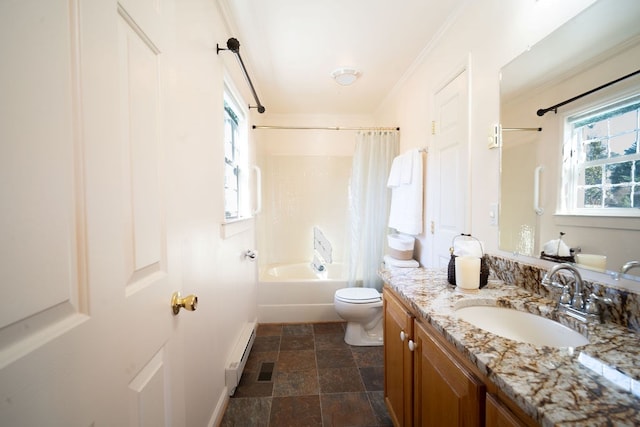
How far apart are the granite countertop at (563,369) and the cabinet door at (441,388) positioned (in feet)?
0.23

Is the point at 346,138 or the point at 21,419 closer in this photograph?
the point at 21,419

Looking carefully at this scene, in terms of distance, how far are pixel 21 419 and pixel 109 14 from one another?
653mm

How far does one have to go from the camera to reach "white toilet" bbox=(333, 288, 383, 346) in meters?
2.11

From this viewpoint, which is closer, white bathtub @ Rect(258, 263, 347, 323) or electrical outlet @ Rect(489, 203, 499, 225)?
electrical outlet @ Rect(489, 203, 499, 225)

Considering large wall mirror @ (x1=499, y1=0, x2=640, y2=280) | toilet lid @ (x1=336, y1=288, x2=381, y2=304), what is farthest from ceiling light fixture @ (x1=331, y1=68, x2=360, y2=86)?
toilet lid @ (x1=336, y1=288, x2=381, y2=304)

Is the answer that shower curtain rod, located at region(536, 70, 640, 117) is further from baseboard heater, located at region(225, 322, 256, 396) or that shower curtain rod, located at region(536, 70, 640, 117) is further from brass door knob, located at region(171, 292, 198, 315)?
baseboard heater, located at region(225, 322, 256, 396)

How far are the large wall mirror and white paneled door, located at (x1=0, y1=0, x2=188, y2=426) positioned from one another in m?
1.35

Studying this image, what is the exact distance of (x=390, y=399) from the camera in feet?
4.27

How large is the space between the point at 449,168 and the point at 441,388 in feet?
4.37

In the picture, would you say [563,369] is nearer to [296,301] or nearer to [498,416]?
[498,416]

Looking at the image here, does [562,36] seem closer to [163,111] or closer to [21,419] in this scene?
[163,111]

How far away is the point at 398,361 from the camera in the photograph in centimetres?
117

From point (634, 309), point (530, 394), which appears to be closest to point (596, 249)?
point (634, 309)

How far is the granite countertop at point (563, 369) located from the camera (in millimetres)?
443
